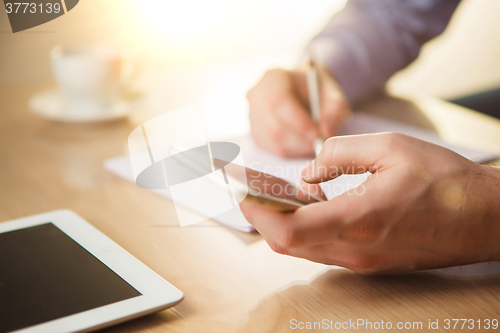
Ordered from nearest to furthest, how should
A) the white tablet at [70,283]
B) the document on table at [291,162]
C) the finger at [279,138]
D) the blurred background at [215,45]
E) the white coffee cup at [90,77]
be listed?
the white tablet at [70,283], the document on table at [291,162], the finger at [279,138], the white coffee cup at [90,77], the blurred background at [215,45]

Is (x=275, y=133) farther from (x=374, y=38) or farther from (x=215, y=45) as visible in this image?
(x=215, y=45)

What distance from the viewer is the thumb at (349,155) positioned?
26 cm

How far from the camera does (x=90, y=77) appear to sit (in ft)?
1.99

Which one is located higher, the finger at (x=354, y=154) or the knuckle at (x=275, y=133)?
the finger at (x=354, y=154)

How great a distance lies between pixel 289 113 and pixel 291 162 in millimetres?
82

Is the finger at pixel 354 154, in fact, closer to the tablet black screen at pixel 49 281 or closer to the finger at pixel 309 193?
the finger at pixel 309 193

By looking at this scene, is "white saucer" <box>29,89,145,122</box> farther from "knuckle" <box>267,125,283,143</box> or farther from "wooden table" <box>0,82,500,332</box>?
"knuckle" <box>267,125,283,143</box>

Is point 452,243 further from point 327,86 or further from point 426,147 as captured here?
point 327,86

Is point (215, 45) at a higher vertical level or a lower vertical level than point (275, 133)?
higher

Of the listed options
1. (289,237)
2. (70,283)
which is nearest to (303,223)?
(289,237)

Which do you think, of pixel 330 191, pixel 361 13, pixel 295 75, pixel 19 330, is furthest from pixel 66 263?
pixel 361 13

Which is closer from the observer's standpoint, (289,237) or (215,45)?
(289,237)

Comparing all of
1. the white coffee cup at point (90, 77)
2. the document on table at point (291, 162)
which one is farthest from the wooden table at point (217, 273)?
the white coffee cup at point (90, 77)

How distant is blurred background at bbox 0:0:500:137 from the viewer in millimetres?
728
